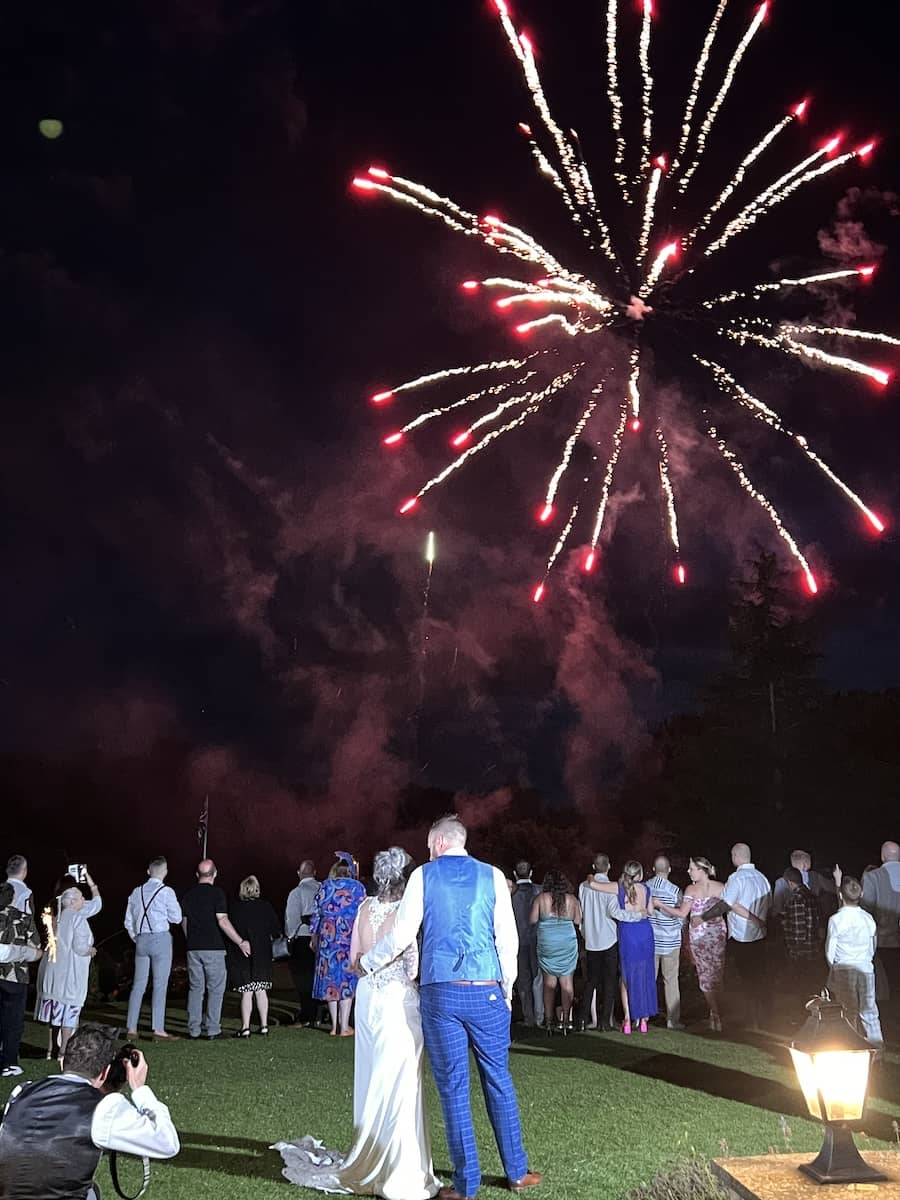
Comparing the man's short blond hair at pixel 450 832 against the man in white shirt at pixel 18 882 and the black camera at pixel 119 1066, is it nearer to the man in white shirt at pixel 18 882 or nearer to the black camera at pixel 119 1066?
the black camera at pixel 119 1066

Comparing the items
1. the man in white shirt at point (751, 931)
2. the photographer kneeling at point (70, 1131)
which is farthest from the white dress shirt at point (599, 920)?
the photographer kneeling at point (70, 1131)

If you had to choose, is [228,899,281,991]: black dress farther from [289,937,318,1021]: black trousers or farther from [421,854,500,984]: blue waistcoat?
[421,854,500,984]: blue waistcoat

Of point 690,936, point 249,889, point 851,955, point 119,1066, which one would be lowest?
point 119,1066

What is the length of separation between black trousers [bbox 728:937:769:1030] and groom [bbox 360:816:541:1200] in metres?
6.69

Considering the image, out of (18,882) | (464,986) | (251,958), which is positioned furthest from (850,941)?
(18,882)

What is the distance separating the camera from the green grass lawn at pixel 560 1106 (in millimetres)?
6445

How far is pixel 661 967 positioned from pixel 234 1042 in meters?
5.04

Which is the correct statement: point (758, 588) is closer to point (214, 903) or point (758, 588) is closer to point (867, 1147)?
point (214, 903)

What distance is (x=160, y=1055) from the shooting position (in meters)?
11.0

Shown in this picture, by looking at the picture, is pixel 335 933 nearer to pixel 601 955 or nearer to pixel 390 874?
pixel 601 955

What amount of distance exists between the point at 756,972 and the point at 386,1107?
24.1 feet

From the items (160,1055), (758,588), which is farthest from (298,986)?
(758,588)

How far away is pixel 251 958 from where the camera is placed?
12.6 m

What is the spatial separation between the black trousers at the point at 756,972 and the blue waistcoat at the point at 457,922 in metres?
7.20
